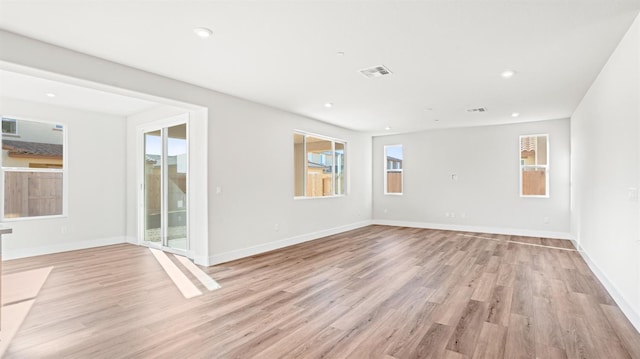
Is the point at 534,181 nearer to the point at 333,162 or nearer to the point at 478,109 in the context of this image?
the point at 478,109

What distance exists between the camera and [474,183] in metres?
7.53

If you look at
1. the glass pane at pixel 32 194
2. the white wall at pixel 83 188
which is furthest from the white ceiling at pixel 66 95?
the glass pane at pixel 32 194

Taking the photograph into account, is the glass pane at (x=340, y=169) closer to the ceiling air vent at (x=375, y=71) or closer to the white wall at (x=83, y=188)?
the ceiling air vent at (x=375, y=71)

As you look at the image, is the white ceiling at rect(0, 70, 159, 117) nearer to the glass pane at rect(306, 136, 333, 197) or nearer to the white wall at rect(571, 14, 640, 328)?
the glass pane at rect(306, 136, 333, 197)

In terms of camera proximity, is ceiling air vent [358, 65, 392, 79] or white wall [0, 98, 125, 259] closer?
ceiling air vent [358, 65, 392, 79]

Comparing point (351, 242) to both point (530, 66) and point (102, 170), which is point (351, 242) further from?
point (102, 170)

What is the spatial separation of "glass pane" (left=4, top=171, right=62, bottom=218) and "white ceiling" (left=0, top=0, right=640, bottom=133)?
3.44m

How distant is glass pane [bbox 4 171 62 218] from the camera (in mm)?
5020

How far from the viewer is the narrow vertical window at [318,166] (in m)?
6.41

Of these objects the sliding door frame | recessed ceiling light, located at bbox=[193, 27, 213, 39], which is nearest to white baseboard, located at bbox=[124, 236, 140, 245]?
the sliding door frame

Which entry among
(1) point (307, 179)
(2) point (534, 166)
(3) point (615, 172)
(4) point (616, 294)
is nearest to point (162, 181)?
(1) point (307, 179)

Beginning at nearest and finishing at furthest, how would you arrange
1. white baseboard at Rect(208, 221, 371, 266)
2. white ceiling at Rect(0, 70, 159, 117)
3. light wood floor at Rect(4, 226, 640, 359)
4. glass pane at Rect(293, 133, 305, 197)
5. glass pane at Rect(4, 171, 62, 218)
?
light wood floor at Rect(4, 226, 640, 359)
white ceiling at Rect(0, 70, 159, 117)
white baseboard at Rect(208, 221, 371, 266)
glass pane at Rect(4, 171, 62, 218)
glass pane at Rect(293, 133, 305, 197)

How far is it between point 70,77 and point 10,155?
3168 mm

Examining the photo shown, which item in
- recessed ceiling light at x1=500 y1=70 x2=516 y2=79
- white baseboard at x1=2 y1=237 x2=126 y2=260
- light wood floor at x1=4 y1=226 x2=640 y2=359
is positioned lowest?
light wood floor at x1=4 y1=226 x2=640 y2=359
